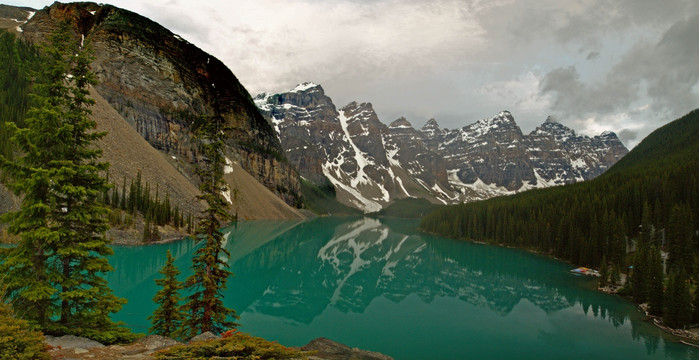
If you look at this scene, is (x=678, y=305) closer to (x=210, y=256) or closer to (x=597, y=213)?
(x=210, y=256)

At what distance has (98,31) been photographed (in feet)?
429

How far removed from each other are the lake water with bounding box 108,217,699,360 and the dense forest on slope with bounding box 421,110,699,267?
761 cm

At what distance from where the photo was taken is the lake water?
81.5 feet

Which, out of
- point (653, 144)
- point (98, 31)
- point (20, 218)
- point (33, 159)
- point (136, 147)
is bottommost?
point (20, 218)

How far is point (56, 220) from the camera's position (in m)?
13.1

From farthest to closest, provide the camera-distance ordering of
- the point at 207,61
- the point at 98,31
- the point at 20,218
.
A: the point at 207,61 → the point at 98,31 → the point at 20,218

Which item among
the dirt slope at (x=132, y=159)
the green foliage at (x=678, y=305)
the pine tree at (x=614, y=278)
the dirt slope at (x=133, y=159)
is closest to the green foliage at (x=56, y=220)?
the green foliage at (x=678, y=305)

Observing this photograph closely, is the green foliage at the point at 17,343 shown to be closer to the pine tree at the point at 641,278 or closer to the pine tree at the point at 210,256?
the pine tree at the point at 210,256

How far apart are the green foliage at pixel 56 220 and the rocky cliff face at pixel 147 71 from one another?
115335mm

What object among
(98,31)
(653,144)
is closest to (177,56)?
(98,31)

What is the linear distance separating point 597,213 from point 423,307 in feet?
173

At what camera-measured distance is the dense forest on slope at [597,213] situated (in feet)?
200

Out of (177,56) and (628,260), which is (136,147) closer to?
(177,56)

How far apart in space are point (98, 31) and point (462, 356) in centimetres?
15749
